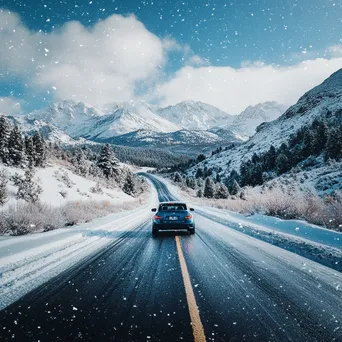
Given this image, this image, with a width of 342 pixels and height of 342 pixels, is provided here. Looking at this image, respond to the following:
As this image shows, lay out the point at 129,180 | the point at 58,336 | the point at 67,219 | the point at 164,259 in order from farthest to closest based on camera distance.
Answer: the point at 129,180 < the point at 67,219 < the point at 164,259 < the point at 58,336

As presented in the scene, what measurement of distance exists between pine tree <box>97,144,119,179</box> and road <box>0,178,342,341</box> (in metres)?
42.9

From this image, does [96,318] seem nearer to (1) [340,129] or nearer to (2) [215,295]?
(2) [215,295]

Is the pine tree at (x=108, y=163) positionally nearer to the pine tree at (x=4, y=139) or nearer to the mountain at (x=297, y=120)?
the pine tree at (x=4, y=139)

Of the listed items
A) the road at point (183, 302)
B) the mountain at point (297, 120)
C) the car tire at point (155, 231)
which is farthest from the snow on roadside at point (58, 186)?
the mountain at point (297, 120)

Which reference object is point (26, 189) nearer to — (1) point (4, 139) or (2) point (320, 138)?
(1) point (4, 139)

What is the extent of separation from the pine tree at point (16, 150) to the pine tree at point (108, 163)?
24368 mm

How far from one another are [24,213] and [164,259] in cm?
623

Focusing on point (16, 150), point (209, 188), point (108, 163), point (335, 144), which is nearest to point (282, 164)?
point (335, 144)

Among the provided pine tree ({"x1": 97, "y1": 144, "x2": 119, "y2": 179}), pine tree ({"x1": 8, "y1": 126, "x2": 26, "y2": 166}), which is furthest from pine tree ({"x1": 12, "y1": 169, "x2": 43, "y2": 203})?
pine tree ({"x1": 97, "y1": 144, "x2": 119, "y2": 179})

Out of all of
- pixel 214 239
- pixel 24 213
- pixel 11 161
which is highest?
pixel 11 161

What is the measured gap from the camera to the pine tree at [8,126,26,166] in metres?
Answer: 22.6

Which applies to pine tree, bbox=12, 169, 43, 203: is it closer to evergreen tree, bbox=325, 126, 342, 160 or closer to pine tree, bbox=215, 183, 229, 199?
pine tree, bbox=215, 183, 229, 199

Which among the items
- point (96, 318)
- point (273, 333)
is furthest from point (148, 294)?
point (273, 333)

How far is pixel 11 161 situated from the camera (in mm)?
22484
